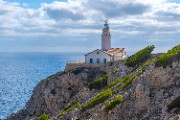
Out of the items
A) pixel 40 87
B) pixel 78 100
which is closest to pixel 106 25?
pixel 40 87

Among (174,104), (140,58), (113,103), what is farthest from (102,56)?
(174,104)

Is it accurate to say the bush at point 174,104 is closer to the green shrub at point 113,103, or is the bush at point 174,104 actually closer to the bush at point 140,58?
the green shrub at point 113,103

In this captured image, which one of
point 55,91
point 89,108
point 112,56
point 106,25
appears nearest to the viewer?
point 89,108

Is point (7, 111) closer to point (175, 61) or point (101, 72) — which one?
point (101, 72)

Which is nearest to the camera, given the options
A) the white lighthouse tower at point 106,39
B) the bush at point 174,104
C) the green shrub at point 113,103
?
the bush at point 174,104

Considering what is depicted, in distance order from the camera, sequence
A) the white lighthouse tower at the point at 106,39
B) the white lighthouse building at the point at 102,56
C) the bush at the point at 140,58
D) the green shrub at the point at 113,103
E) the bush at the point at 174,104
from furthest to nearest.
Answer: the white lighthouse tower at the point at 106,39 → the white lighthouse building at the point at 102,56 → the bush at the point at 140,58 → the green shrub at the point at 113,103 → the bush at the point at 174,104

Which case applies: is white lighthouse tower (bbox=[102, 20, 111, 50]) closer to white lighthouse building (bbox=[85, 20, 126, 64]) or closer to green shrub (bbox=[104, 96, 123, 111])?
white lighthouse building (bbox=[85, 20, 126, 64])

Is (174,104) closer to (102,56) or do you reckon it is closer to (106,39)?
(102,56)

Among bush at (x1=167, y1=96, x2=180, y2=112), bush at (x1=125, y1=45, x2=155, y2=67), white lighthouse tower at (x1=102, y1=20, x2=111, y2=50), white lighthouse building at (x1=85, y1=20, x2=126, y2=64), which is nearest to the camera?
bush at (x1=167, y1=96, x2=180, y2=112)

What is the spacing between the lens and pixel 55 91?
216 feet

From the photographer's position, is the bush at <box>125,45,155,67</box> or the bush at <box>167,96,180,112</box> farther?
the bush at <box>125,45,155,67</box>

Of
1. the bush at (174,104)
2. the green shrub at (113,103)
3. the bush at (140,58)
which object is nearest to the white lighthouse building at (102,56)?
the bush at (140,58)

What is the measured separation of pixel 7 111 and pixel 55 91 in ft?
105

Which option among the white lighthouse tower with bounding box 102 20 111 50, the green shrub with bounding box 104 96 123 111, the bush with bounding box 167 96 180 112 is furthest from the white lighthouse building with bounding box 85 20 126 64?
the bush with bounding box 167 96 180 112
